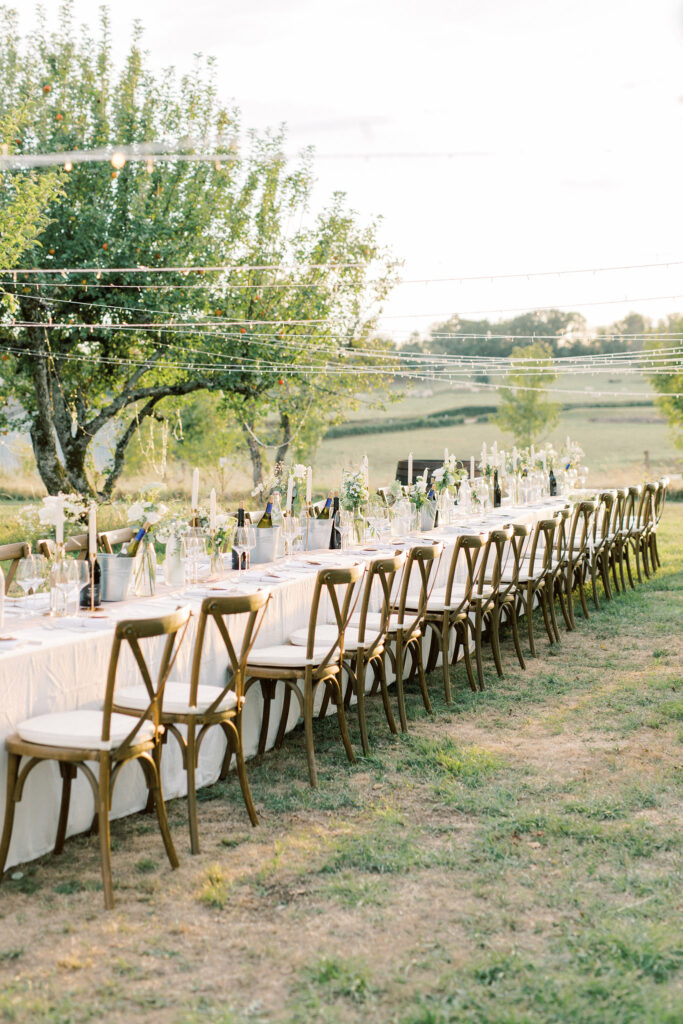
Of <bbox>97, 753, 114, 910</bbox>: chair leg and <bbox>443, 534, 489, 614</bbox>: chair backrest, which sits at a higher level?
<bbox>443, 534, 489, 614</bbox>: chair backrest

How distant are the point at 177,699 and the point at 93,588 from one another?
25.9 inches

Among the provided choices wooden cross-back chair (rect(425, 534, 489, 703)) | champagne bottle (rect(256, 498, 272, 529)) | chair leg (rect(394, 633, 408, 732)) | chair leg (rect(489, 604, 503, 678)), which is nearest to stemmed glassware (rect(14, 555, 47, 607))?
champagne bottle (rect(256, 498, 272, 529))

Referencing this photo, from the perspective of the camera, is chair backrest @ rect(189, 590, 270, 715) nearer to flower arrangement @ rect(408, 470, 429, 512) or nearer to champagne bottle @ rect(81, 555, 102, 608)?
champagne bottle @ rect(81, 555, 102, 608)

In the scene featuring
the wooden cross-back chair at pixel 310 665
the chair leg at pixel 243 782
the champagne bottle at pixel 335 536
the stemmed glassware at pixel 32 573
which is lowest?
the chair leg at pixel 243 782

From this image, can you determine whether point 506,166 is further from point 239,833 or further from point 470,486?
point 239,833

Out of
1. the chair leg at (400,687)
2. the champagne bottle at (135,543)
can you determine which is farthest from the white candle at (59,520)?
the chair leg at (400,687)

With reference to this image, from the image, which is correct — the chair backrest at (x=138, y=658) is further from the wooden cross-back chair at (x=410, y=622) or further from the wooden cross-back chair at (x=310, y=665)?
the wooden cross-back chair at (x=410, y=622)

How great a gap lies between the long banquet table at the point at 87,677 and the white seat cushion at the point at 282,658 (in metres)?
0.14

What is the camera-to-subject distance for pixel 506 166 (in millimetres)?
6875

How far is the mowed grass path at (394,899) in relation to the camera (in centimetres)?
255

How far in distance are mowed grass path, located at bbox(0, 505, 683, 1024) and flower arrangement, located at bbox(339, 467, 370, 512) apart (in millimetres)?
1627

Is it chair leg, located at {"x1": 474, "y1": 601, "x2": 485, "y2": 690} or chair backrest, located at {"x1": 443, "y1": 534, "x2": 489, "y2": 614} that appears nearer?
chair backrest, located at {"x1": 443, "y1": 534, "x2": 489, "y2": 614}

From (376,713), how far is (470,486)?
3.22 meters

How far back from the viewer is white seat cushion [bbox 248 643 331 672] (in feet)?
13.7
